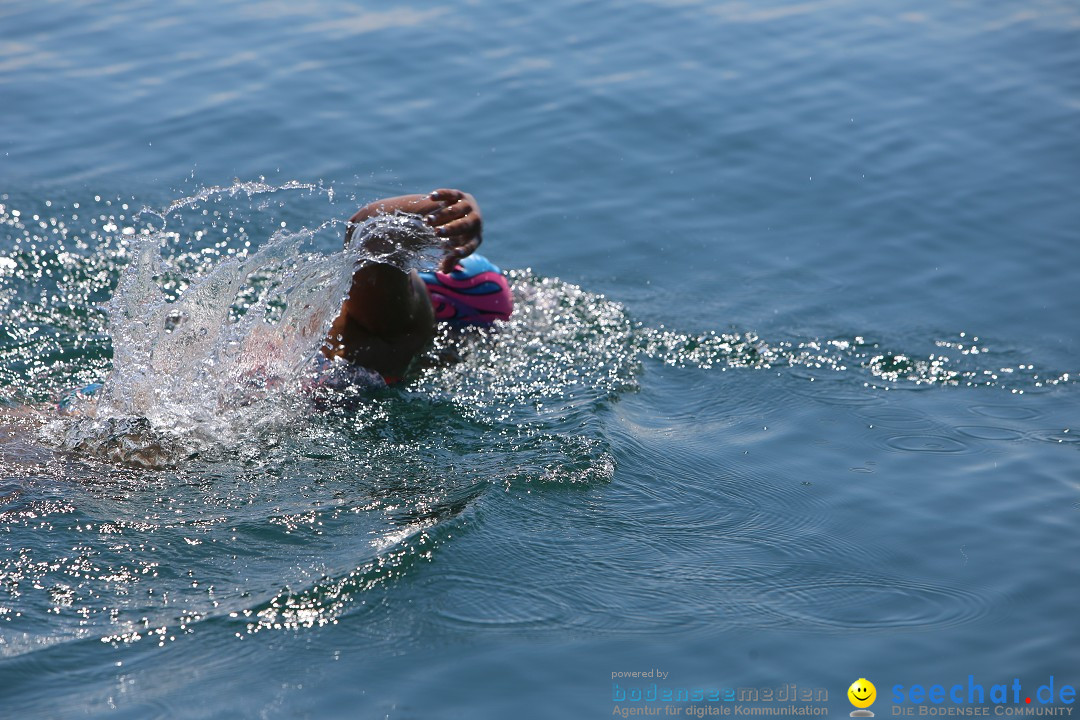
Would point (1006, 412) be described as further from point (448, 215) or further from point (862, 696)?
point (448, 215)

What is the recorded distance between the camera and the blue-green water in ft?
13.5

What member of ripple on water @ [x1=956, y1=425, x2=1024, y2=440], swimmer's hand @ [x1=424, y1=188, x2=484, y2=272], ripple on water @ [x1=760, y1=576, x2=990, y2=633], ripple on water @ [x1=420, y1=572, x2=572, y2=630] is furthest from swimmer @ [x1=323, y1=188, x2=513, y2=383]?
ripple on water @ [x1=956, y1=425, x2=1024, y2=440]

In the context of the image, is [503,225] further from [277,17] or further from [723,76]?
[277,17]

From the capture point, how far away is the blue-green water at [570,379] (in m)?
4.10

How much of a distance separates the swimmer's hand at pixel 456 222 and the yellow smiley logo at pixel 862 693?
2.59 meters

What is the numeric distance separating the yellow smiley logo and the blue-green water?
0.12ft

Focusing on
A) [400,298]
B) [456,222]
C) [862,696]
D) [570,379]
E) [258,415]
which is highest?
[456,222]

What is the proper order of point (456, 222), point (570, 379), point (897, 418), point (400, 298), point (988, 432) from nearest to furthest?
point (456, 222) < point (400, 298) < point (988, 432) < point (897, 418) < point (570, 379)

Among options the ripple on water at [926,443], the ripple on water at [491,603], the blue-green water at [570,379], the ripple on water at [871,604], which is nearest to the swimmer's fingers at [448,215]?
the blue-green water at [570,379]

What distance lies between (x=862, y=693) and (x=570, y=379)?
2.61 m

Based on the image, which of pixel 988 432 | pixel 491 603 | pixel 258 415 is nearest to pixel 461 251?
pixel 258 415

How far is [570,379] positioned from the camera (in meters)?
6.18

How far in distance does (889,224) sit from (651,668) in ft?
16.7

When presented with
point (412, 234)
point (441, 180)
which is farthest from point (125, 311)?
point (441, 180)
